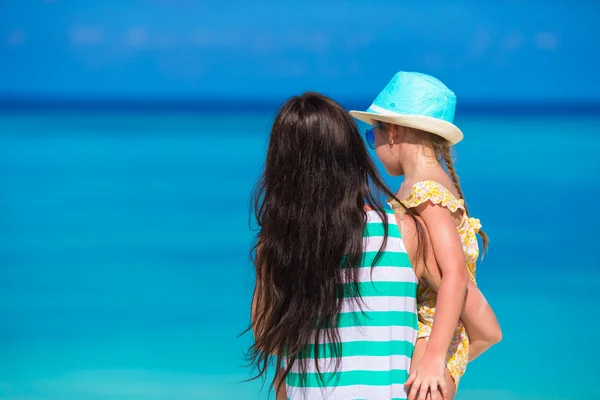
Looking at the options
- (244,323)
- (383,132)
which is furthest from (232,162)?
(383,132)

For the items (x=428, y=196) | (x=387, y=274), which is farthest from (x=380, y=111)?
(x=387, y=274)

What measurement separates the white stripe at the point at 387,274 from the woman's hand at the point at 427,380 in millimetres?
120

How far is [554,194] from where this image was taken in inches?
198

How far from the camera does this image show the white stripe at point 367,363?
4.33 feet

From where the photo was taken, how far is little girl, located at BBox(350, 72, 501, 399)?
1.33 m

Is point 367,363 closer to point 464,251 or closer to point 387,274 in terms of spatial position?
point 387,274

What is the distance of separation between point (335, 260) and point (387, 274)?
0.25 feet

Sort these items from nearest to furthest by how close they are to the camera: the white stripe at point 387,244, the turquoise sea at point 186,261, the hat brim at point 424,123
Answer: the white stripe at point 387,244, the hat brim at point 424,123, the turquoise sea at point 186,261

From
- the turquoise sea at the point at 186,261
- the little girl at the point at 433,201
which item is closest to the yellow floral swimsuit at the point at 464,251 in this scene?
the little girl at the point at 433,201

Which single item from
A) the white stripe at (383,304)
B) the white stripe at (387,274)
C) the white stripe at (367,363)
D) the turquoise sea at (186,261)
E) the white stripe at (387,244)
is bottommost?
the white stripe at (367,363)

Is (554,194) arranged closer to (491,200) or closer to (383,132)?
(491,200)

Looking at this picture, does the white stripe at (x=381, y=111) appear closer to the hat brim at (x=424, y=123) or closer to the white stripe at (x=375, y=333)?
the hat brim at (x=424, y=123)

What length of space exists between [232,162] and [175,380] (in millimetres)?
3035

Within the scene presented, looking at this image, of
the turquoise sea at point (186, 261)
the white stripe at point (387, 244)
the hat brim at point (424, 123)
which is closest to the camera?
the white stripe at point (387, 244)
